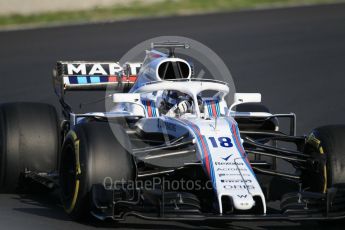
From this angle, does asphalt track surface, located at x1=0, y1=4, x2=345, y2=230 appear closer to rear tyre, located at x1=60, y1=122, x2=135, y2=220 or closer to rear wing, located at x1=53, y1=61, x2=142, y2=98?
rear tyre, located at x1=60, y1=122, x2=135, y2=220

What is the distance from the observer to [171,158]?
9391 mm

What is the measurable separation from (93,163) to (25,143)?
160cm

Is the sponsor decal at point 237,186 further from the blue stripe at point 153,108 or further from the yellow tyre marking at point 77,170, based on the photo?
the blue stripe at point 153,108

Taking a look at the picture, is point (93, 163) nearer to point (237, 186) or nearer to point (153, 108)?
point (237, 186)

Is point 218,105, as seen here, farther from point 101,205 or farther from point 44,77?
point 44,77

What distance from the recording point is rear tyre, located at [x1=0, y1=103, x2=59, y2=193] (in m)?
10.1

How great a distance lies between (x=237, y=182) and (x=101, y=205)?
1.24 m

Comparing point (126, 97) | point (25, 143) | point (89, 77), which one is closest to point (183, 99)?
point (126, 97)

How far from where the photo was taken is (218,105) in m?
10.4

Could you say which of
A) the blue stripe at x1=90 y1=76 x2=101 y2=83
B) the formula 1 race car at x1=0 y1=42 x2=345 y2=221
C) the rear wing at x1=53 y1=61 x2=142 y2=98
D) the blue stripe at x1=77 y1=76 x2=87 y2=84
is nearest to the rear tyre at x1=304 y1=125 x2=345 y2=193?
the formula 1 race car at x1=0 y1=42 x2=345 y2=221

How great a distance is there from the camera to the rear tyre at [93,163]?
877 centimetres

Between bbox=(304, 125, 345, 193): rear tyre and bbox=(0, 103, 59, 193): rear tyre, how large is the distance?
9.02 ft

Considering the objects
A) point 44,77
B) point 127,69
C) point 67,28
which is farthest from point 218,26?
point 127,69

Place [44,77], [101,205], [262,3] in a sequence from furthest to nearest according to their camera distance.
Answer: [262,3] < [44,77] < [101,205]
